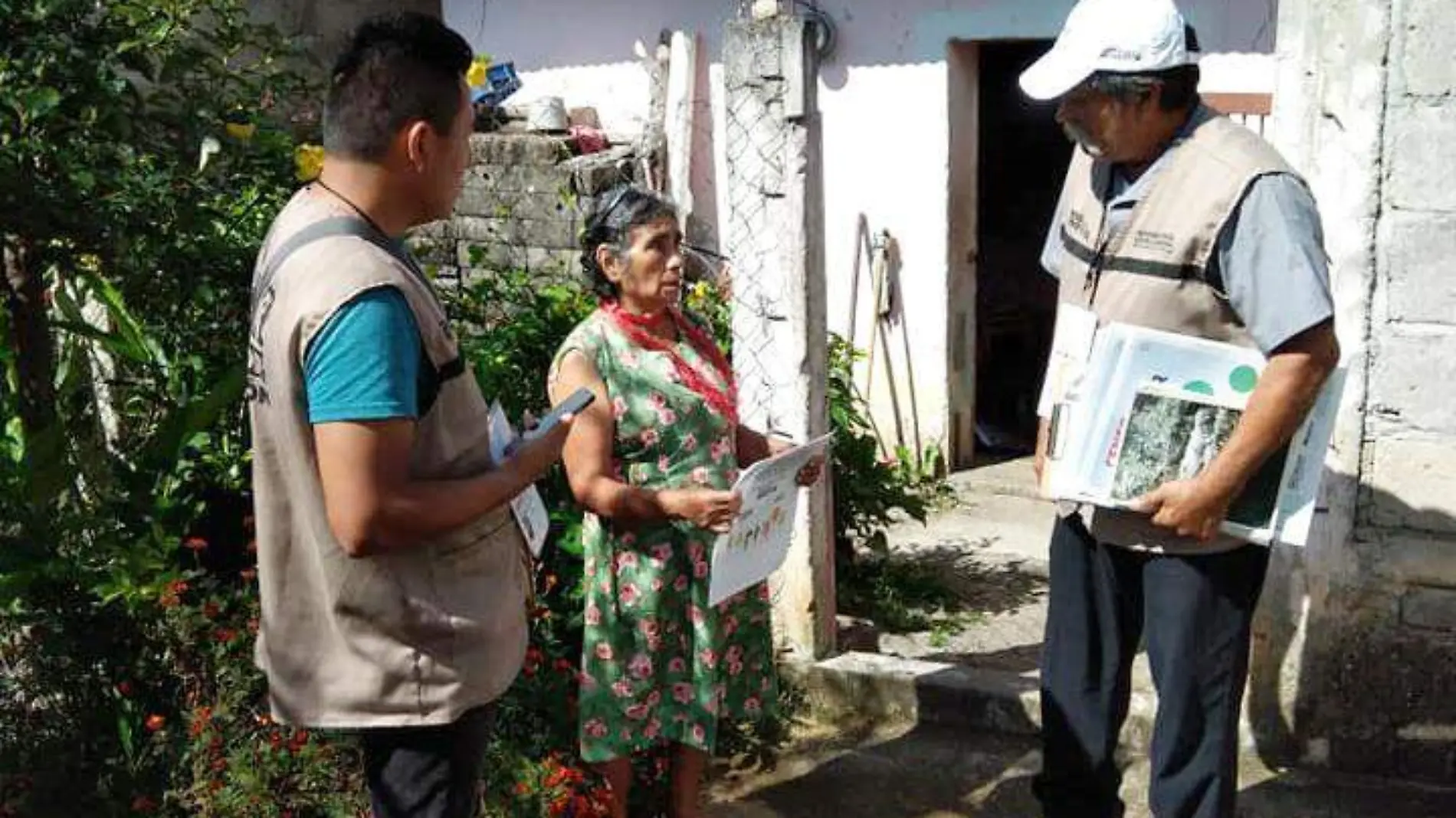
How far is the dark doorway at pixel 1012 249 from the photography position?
895 cm

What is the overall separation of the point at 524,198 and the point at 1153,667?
609cm

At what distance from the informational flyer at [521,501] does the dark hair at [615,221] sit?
2.64 ft

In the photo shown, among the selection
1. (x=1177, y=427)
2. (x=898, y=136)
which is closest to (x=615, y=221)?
(x=1177, y=427)

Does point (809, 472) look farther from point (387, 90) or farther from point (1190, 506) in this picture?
point (387, 90)

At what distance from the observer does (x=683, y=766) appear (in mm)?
3881

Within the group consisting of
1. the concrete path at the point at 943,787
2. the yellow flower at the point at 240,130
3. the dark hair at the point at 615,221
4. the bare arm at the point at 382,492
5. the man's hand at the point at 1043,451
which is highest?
the yellow flower at the point at 240,130

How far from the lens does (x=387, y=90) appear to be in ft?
7.96

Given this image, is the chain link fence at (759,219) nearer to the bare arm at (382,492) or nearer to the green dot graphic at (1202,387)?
the green dot graphic at (1202,387)

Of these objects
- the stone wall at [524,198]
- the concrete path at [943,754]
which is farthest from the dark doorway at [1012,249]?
the concrete path at [943,754]

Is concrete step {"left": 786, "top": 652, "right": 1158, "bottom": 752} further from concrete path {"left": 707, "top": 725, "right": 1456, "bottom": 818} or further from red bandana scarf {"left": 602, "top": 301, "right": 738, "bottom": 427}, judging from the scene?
red bandana scarf {"left": 602, "top": 301, "right": 738, "bottom": 427}

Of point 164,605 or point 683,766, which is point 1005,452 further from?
point 164,605

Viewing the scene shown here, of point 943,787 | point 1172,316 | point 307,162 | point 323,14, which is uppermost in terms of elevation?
point 323,14

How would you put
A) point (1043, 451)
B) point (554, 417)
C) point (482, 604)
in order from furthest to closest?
point (1043, 451)
point (554, 417)
point (482, 604)

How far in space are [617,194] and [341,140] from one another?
125 centimetres
